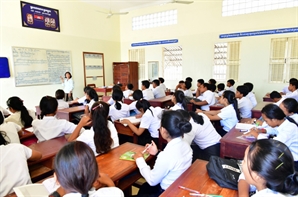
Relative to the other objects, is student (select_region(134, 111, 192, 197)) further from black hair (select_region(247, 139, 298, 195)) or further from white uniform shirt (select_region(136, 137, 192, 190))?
black hair (select_region(247, 139, 298, 195))

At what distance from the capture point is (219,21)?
7199mm

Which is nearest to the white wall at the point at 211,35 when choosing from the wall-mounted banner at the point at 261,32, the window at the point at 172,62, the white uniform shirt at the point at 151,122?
the wall-mounted banner at the point at 261,32

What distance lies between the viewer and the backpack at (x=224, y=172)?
125cm

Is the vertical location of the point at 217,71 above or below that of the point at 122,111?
above

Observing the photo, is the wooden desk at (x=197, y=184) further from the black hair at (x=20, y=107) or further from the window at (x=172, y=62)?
the window at (x=172, y=62)

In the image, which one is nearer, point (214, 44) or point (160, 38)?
point (214, 44)

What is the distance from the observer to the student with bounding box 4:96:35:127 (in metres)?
2.73

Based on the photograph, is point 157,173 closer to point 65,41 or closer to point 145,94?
point 145,94

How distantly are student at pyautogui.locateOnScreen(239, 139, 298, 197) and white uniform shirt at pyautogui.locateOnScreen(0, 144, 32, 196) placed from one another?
1412mm

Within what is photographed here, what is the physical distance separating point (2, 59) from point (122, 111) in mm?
4532

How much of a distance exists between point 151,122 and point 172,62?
6043 mm

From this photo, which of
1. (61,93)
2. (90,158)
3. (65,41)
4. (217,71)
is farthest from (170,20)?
(90,158)

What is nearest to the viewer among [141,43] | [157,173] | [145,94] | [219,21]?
[157,173]

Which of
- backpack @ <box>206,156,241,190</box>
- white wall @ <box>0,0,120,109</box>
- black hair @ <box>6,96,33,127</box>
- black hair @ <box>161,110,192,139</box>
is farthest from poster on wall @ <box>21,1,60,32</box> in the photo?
backpack @ <box>206,156,241,190</box>
